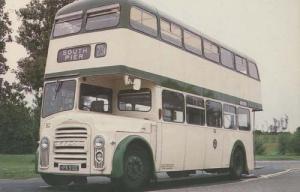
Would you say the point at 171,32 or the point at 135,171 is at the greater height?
the point at 171,32

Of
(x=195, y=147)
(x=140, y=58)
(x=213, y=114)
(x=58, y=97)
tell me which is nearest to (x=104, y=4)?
(x=140, y=58)

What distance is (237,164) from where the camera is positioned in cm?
1983

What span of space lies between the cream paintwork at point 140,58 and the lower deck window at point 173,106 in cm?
49

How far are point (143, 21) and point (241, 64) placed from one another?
23.4 ft

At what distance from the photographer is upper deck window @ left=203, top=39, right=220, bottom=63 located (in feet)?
57.9

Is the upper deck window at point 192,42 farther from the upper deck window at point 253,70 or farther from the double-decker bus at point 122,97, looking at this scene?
the upper deck window at point 253,70

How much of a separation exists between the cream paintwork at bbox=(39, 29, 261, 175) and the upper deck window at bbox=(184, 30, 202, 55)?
221 mm

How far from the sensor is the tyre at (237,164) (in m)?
19.3

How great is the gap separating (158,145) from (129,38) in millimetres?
2652

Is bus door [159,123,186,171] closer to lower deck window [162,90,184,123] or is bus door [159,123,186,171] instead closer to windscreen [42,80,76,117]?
lower deck window [162,90,184,123]

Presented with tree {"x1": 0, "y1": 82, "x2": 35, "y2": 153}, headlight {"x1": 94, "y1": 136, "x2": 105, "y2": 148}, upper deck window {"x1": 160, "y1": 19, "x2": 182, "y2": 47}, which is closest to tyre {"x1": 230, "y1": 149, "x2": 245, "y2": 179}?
upper deck window {"x1": 160, "y1": 19, "x2": 182, "y2": 47}

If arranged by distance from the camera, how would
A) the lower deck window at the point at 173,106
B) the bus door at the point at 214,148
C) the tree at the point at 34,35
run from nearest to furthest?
the lower deck window at the point at 173,106, the bus door at the point at 214,148, the tree at the point at 34,35

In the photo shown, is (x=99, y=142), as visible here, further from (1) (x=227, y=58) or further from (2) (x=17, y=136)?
(2) (x=17, y=136)

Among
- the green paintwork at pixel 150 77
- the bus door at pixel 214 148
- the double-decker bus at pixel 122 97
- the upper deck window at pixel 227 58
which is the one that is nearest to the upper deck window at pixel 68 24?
the double-decker bus at pixel 122 97
